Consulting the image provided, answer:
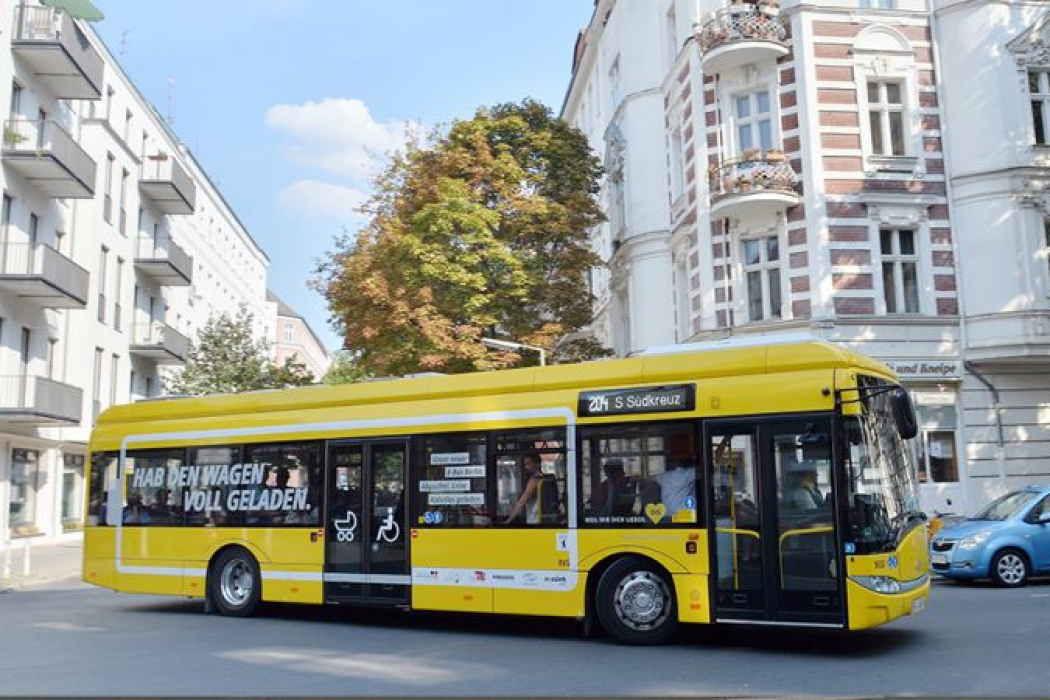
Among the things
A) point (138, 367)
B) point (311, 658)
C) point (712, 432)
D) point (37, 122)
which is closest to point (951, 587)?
point (712, 432)

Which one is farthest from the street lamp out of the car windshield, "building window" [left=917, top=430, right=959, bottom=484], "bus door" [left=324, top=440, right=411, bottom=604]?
the car windshield

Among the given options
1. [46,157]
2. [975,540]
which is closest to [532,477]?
[975,540]

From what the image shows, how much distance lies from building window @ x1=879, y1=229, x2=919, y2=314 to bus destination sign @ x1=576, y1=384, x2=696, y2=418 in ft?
50.0

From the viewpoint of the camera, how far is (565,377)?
11.3 metres

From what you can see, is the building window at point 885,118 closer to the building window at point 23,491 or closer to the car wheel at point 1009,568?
the car wheel at point 1009,568

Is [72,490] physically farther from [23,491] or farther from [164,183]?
[164,183]

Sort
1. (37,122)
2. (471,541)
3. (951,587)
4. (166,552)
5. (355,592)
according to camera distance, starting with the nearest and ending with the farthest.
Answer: (471,541)
(355,592)
(166,552)
(951,587)
(37,122)

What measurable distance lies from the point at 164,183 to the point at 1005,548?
37.1 m

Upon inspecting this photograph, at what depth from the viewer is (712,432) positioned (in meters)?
10.2

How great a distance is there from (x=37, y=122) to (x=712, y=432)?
27.6m

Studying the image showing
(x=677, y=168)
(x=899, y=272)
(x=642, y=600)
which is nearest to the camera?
(x=642, y=600)

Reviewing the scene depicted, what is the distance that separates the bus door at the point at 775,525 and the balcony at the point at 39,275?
82.0 feet

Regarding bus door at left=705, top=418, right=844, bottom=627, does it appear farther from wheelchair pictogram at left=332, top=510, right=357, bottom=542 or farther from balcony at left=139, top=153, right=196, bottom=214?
balcony at left=139, top=153, right=196, bottom=214

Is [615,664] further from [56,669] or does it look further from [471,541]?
[56,669]
